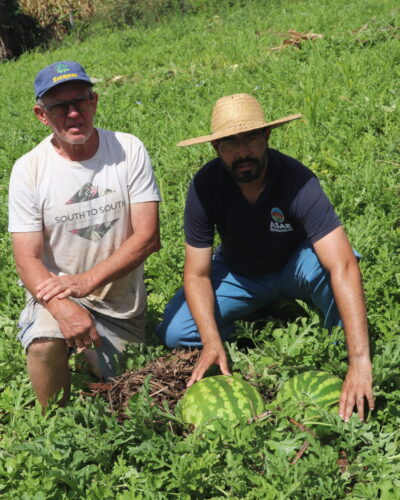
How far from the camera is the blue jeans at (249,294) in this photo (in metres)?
3.63

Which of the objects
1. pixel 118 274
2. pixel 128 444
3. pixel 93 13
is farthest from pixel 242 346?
pixel 93 13

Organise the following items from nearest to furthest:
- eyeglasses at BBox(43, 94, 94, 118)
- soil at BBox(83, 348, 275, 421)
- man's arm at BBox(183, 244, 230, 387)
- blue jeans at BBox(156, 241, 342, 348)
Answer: soil at BBox(83, 348, 275, 421) → man's arm at BBox(183, 244, 230, 387) → eyeglasses at BBox(43, 94, 94, 118) → blue jeans at BBox(156, 241, 342, 348)

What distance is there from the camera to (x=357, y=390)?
113 inches

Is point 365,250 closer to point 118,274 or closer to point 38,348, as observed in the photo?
point 118,274

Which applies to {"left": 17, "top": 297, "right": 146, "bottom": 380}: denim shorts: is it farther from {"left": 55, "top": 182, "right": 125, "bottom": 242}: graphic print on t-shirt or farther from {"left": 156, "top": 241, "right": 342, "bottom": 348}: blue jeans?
{"left": 55, "top": 182, "right": 125, "bottom": 242}: graphic print on t-shirt

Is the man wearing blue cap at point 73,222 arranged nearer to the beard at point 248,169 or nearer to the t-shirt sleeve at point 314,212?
the beard at point 248,169

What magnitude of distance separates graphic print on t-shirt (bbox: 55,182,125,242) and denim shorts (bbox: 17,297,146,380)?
0.45 metres

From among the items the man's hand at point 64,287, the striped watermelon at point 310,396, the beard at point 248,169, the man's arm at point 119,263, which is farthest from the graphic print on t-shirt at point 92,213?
the striped watermelon at point 310,396

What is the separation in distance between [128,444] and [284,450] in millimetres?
741

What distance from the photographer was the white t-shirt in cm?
357

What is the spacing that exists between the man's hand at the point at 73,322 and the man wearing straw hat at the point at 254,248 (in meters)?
0.60

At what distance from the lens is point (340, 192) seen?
489 centimetres

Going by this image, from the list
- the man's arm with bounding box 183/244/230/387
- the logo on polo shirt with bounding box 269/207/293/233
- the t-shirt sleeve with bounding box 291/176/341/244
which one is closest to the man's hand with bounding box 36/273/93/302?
the man's arm with bounding box 183/244/230/387

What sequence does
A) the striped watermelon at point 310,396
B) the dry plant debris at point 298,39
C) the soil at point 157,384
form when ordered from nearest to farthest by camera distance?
the striped watermelon at point 310,396 < the soil at point 157,384 < the dry plant debris at point 298,39
